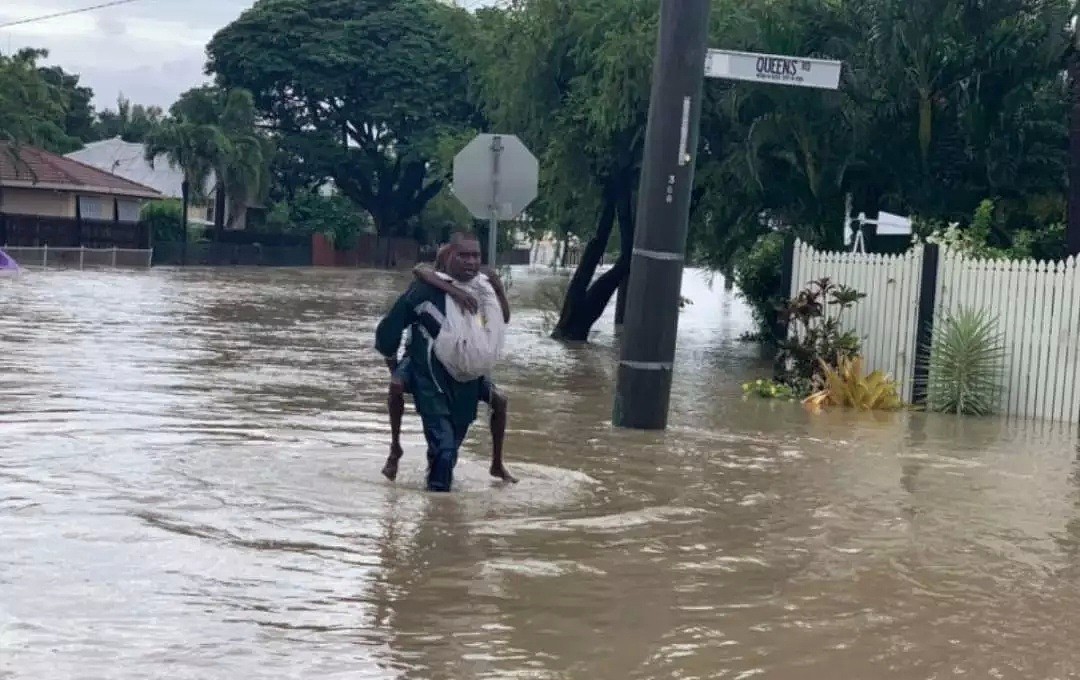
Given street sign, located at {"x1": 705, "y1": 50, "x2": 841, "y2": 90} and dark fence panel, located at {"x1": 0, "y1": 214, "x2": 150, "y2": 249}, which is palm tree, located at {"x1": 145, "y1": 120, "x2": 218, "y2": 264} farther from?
street sign, located at {"x1": 705, "y1": 50, "x2": 841, "y2": 90}

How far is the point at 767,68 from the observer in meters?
13.4

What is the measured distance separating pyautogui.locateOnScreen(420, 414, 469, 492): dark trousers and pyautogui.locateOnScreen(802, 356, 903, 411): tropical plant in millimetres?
7534

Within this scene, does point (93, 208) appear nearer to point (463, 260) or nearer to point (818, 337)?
point (818, 337)

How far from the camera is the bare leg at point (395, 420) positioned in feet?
31.5

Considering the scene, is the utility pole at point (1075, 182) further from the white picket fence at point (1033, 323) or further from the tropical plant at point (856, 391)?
the tropical plant at point (856, 391)

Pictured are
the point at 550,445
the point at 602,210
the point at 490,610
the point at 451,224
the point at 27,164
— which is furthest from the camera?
the point at 451,224

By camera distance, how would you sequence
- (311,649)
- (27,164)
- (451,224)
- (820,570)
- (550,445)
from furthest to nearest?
(451,224) → (27,164) → (550,445) → (820,570) → (311,649)

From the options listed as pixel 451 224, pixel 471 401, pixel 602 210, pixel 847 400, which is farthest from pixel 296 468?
pixel 451 224

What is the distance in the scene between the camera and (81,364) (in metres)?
17.6

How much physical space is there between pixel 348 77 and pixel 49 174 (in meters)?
17.0

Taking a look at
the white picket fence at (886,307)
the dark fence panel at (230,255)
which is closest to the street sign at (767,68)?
the white picket fence at (886,307)

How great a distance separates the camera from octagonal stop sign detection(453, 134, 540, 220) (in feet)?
41.8

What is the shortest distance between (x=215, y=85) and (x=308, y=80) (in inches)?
230

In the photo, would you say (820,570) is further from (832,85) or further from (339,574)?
(832,85)
